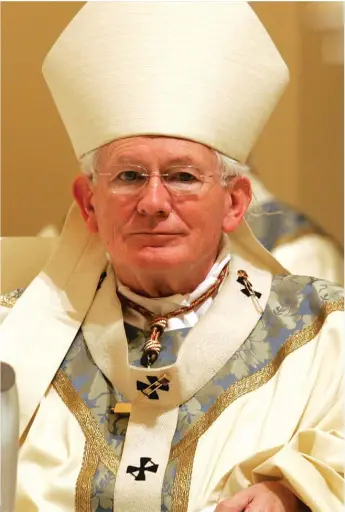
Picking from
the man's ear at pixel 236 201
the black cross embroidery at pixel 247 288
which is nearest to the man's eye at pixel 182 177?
the man's ear at pixel 236 201

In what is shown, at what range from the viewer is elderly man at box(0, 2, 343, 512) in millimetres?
1341

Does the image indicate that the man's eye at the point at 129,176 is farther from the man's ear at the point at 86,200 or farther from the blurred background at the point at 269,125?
the blurred background at the point at 269,125

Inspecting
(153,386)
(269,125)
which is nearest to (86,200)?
(153,386)

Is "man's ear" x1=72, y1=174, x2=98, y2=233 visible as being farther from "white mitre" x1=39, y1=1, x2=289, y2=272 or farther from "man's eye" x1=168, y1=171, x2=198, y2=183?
"man's eye" x1=168, y1=171, x2=198, y2=183

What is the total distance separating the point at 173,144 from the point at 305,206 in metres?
0.85

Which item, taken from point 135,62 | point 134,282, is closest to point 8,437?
point 134,282

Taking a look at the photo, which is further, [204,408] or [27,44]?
[27,44]

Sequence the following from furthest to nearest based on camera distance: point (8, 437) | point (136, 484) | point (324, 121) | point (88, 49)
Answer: point (324, 121)
point (88, 49)
point (136, 484)
point (8, 437)

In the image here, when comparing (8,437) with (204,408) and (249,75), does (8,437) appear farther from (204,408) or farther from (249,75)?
(249,75)

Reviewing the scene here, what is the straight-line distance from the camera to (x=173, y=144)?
4.58 feet

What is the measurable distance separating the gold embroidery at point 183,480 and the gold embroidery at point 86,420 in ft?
0.34

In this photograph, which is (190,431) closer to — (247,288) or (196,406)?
(196,406)

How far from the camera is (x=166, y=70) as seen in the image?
141 cm

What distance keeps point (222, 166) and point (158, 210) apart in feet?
0.55
